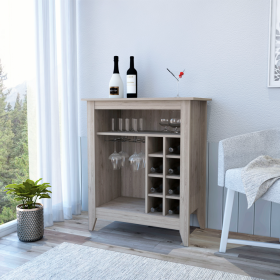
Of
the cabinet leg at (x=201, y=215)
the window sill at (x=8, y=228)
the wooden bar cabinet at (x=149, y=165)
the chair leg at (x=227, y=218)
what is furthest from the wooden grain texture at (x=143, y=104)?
the window sill at (x=8, y=228)

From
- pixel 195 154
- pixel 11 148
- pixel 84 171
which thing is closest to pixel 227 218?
pixel 195 154

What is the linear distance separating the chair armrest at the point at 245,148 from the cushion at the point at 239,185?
0.19ft

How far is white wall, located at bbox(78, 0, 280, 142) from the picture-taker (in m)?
2.21

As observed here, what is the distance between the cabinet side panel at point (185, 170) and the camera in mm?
2014

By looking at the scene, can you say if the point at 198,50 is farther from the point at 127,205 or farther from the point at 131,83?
the point at 127,205

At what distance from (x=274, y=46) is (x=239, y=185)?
0.97 metres

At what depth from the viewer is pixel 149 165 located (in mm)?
2199

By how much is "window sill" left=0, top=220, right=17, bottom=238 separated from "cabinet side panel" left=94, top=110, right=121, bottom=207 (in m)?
0.61

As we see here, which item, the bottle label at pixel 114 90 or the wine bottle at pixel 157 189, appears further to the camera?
the bottle label at pixel 114 90

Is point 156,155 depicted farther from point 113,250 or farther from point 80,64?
point 80,64

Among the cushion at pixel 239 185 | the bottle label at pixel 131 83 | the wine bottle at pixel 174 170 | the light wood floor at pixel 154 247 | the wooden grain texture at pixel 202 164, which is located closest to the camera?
the cushion at pixel 239 185

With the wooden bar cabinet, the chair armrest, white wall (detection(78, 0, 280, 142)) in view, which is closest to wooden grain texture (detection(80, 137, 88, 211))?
the wooden bar cabinet

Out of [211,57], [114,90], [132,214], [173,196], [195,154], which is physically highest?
[211,57]

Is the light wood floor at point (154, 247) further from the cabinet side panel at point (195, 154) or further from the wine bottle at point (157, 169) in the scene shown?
the wine bottle at point (157, 169)
